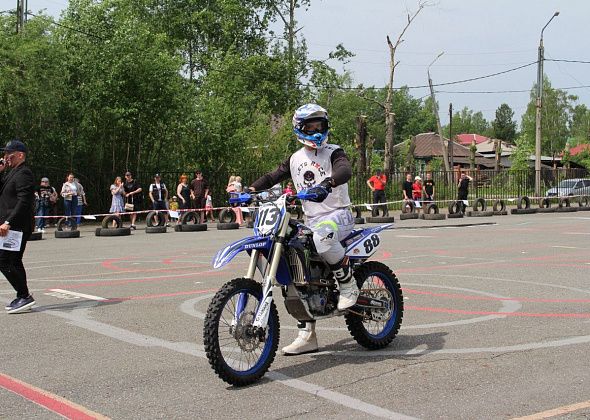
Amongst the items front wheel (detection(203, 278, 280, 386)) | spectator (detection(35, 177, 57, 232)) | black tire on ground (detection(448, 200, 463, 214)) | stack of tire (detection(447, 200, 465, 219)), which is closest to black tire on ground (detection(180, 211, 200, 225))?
spectator (detection(35, 177, 57, 232))

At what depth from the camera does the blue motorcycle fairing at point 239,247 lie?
5809mm

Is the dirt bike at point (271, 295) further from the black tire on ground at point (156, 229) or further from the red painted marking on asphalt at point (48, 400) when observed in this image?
the black tire on ground at point (156, 229)

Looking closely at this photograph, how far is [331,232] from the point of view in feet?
20.7

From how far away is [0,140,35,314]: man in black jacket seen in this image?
29.5 feet

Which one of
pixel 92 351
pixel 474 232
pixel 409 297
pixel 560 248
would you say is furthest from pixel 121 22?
pixel 92 351

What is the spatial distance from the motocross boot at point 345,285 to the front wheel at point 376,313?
20cm

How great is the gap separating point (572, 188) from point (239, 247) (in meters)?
42.1

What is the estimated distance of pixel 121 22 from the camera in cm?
3209

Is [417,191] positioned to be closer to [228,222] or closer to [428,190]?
[428,190]

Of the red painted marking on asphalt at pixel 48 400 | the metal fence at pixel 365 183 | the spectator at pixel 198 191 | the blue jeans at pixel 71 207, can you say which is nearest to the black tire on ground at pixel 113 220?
the blue jeans at pixel 71 207

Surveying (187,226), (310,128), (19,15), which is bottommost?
(187,226)

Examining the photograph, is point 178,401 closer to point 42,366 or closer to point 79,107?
point 42,366

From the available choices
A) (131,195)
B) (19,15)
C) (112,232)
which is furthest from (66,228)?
(19,15)

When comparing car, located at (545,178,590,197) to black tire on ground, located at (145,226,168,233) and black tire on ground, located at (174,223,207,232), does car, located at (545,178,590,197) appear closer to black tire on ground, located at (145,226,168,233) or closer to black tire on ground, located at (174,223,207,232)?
black tire on ground, located at (174,223,207,232)
